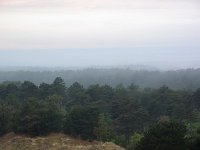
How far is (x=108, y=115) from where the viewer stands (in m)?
44.2

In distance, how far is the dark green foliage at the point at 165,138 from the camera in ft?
68.1

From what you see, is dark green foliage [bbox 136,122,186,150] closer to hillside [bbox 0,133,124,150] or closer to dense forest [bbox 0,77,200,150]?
dense forest [bbox 0,77,200,150]

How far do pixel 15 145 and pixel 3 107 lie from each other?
7226mm

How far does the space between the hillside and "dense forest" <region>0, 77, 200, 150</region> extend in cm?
124

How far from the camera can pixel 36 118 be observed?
3256 cm

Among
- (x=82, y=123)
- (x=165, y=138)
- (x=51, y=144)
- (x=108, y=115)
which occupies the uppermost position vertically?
(x=165, y=138)

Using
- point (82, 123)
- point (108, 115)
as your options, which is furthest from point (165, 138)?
point (108, 115)

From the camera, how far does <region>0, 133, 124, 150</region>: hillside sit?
2792 centimetres

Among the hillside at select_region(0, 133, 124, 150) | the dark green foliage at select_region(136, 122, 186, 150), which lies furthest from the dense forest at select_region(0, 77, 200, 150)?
the hillside at select_region(0, 133, 124, 150)

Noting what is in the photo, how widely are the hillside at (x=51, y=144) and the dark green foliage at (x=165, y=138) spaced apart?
5.95 metres

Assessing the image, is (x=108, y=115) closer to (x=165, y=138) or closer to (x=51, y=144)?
(x=51, y=144)

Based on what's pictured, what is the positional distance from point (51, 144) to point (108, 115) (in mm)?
15737

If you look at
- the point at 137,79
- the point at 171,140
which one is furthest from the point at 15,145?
the point at 137,79

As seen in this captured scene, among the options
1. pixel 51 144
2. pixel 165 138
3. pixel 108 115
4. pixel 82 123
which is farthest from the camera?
pixel 108 115
